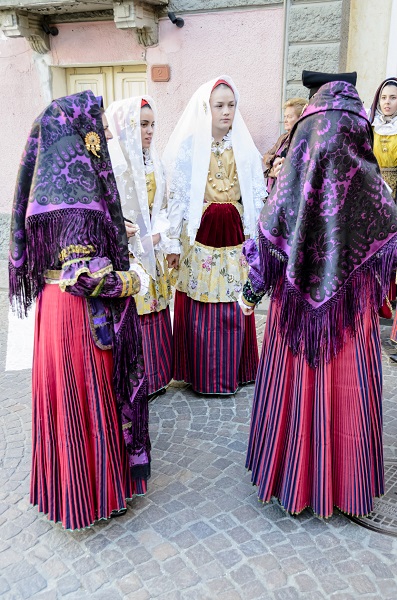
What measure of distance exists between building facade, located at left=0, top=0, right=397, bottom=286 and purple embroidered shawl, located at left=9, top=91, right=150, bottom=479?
14.2 ft

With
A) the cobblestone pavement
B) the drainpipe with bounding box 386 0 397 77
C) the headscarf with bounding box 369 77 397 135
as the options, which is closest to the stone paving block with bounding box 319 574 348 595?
the cobblestone pavement

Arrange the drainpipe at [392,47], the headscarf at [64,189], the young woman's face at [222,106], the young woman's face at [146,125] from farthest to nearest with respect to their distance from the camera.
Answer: the drainpipe at [392,47], the young woman's face at [222,106], the young woman's face at [146,125], the headscarf at [64,189]

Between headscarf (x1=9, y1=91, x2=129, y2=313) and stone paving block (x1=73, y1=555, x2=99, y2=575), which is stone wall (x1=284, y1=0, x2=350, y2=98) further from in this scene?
stone paving block (x1=73, y1=555, x2=99, y2=575)

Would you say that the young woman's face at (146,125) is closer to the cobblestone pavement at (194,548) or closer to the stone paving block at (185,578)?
the cobblestone pavement at (194,548)

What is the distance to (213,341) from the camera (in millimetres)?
4176

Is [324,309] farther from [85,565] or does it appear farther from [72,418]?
[85,565]

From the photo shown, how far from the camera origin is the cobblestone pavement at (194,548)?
2.44m

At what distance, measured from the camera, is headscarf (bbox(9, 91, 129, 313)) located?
2.32m

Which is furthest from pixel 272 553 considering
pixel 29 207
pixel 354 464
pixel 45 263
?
pixel 29 207

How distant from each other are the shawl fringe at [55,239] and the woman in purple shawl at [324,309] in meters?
0.71

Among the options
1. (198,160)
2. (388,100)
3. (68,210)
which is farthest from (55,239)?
(388,100)

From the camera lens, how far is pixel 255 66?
6.23 meters

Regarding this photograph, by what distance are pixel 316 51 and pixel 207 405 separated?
4131mm

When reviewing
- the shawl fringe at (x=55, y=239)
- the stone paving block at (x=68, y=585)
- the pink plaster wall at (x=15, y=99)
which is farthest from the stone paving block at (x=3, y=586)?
the pink plaster wall at (x=15, y=99)
